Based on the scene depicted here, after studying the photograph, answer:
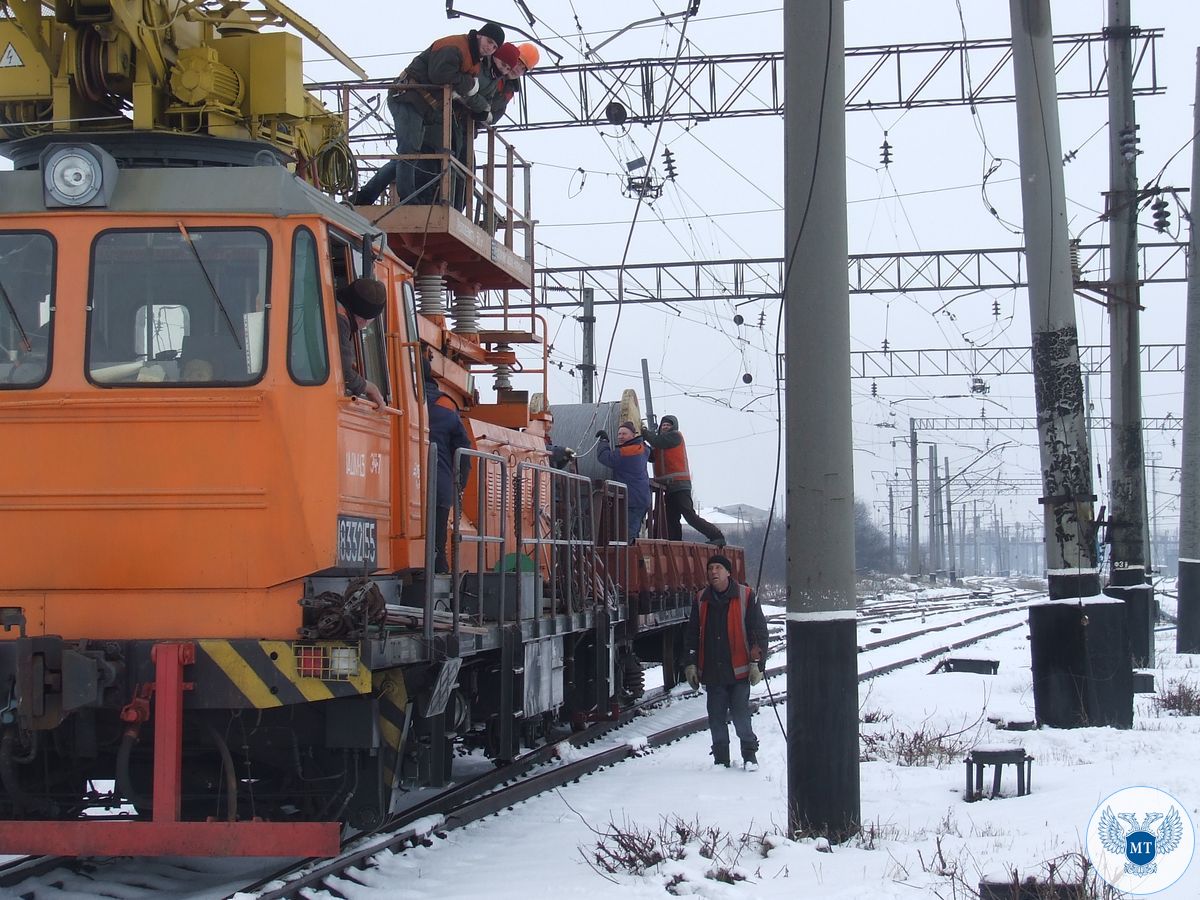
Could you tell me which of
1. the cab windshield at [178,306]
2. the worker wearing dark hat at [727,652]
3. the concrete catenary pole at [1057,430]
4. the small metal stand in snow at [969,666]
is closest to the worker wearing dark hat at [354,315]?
the cab windshield at [178,306]

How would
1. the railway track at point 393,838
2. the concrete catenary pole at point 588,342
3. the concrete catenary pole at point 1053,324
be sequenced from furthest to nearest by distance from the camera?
1. the concrete catenary pole at point 588,342
2. the concrete catenary pole at point 1053,324
3. the railway track at point 393,838

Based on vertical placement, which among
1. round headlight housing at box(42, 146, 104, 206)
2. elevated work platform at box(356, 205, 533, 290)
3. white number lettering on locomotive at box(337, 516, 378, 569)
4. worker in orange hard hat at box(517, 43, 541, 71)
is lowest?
white number lettering on locomotive at box(337, 516, 378, 569)

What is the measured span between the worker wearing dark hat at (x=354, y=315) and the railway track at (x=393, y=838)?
2.54m

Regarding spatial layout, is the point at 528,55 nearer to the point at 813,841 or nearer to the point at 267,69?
the point at 267,69

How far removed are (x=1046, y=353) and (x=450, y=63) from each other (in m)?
6.06

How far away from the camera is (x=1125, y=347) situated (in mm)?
19547

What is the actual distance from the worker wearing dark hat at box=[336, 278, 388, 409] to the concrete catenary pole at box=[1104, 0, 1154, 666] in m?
13.8

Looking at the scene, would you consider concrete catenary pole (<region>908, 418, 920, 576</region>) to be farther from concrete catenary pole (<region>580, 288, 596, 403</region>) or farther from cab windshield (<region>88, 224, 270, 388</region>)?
cab windshield (<region>88, 224, 270, 388</region>)

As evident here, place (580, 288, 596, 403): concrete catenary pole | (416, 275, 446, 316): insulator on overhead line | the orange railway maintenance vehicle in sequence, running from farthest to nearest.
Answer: (580, 288, 596, 403): concrete catenary pole
(416, 275, 446, 316): insulator on overhead line
the orange railway maintenance vehicle

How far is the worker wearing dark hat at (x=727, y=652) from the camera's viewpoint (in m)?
11.6

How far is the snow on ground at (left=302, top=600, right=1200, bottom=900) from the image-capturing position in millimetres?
7141

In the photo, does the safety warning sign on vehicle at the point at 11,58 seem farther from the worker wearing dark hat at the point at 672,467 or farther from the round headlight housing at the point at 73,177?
the worker wearing dark hat at the point at 672,467

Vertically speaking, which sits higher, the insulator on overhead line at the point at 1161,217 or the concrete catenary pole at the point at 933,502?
the insulator on overhead line at the point at 1161,217

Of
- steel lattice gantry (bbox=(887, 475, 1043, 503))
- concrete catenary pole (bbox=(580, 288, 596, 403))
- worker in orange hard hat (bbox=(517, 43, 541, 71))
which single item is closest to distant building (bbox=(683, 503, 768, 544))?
steel lattice gantry (bbox=(887, 475, 1043, 503))
